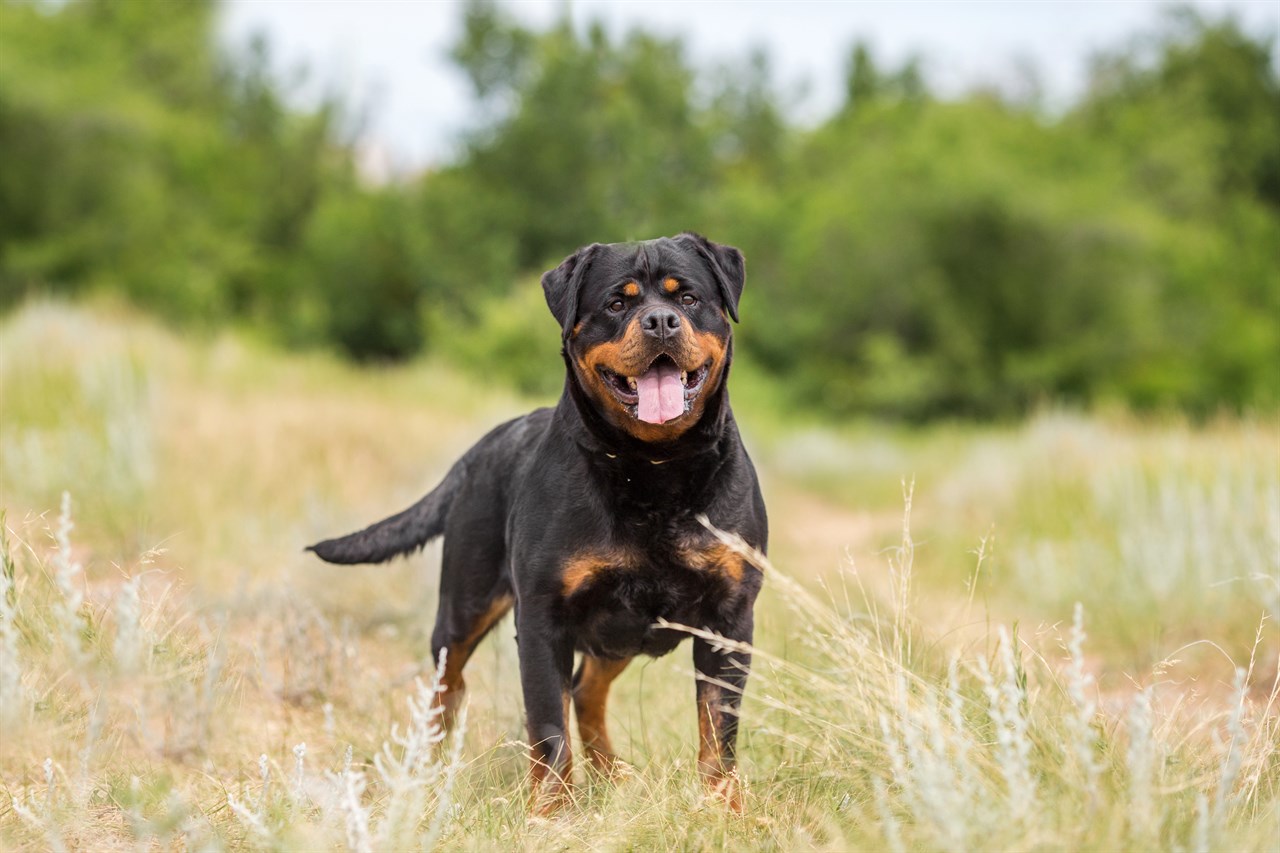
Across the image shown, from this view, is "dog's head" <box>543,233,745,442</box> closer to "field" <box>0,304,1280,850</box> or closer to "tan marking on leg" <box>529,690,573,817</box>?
"field" <box>0,304,1280,850</box>

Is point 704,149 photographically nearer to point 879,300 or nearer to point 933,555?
point 879,300

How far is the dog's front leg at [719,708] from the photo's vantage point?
321 centimetres

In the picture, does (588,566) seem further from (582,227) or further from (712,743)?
(582,227)

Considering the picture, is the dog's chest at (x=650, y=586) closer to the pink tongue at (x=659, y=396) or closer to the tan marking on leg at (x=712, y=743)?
the tan marking on leg at (x=712, y=743)

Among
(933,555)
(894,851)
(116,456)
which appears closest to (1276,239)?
(933,555)

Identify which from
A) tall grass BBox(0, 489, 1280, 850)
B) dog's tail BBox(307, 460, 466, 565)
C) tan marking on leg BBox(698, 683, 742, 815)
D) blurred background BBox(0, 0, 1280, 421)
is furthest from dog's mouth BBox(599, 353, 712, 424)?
blurred background BBox(0, 0, 1280, 421)

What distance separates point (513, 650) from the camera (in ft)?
16.6

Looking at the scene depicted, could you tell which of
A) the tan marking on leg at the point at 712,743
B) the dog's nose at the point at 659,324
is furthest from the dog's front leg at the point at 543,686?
the dog's nose at the point at 659,324

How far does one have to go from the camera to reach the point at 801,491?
1527 cm

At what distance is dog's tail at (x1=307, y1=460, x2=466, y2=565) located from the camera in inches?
161

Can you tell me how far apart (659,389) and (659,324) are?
0.19m

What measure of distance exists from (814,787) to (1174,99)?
39.7 meters

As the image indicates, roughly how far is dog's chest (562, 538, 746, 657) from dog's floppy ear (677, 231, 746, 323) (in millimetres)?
857

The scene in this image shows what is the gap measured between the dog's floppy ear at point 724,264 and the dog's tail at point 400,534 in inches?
45.0
